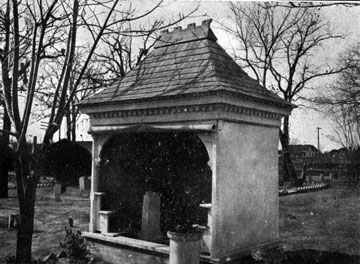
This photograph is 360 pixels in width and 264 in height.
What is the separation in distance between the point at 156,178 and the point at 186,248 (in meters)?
3.56

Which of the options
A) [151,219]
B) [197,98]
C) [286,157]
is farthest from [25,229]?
[286,157]

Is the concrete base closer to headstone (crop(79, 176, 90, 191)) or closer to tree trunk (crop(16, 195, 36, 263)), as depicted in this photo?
tree trunk (crop(16, 195, 36, 263))

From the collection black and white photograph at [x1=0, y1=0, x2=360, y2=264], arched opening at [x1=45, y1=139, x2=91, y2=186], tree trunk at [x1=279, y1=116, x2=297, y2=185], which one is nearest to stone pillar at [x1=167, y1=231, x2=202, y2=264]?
black and white photograph at [x1=0, y1=0, x2=360, y2=264]

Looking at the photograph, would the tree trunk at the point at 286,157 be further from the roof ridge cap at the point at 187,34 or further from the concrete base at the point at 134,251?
the roof ridge cap at the point at 187,34

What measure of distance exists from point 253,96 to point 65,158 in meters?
22.2

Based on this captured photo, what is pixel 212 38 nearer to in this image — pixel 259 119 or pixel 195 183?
pixel 259 119

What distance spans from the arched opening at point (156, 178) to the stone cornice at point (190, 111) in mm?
717

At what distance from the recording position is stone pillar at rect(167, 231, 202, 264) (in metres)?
6.43

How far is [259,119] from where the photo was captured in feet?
25.7

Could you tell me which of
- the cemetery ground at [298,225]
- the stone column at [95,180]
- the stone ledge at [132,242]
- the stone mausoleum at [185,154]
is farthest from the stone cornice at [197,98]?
the cemetery ground at [298,225]

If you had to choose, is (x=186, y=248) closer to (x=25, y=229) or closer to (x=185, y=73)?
(x=25, y=229)

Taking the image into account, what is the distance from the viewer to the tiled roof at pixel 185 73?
7293 mm

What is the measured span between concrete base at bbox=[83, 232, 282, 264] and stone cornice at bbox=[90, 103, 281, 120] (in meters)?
2.55

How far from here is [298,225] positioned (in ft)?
43.6
